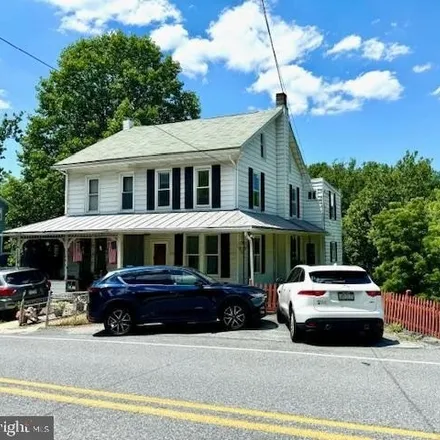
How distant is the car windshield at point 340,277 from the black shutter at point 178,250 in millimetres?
10758

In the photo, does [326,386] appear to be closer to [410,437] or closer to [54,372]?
[410,437]

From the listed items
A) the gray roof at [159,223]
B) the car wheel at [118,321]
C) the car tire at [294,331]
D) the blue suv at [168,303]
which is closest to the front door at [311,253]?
the gray roof at [159,223]

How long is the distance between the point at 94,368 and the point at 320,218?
21.4m

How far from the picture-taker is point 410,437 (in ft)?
15.0

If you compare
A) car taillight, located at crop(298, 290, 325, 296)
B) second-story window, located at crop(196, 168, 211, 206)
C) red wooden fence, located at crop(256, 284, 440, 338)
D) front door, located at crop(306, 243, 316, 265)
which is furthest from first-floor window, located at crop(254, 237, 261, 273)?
car taillight, located at crop(298, 290, 325, 296)

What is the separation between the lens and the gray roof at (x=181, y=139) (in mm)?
20984

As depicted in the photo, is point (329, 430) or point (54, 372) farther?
point (54, 372)

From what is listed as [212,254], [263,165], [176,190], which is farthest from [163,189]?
[263,165]

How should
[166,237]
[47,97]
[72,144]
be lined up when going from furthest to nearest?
[47,97] → [72,144] → [166,237]

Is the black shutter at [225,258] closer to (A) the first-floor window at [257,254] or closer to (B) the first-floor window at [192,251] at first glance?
(B) the first-floor window at [192,251]

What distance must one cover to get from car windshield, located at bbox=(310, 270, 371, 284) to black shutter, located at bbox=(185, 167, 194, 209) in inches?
424

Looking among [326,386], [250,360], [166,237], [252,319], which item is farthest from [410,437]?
[166,237]

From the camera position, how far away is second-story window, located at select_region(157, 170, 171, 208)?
837 inches

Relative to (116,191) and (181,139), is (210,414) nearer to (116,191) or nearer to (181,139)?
(116,191)
